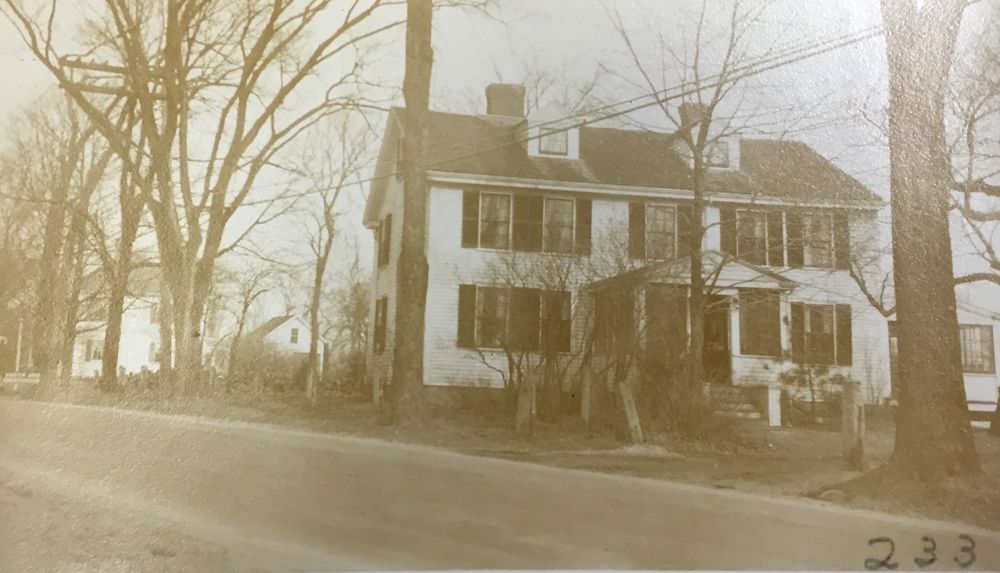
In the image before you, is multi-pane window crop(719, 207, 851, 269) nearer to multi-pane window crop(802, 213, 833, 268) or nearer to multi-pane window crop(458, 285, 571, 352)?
multi-pane window crop(802, 213, 833, 268)

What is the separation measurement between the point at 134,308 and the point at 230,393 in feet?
1.34

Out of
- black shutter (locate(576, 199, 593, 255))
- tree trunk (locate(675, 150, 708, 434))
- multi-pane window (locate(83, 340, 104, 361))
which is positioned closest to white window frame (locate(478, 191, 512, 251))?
black shutter (locate(576, 199, 593, 255))

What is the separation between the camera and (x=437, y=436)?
237 cm

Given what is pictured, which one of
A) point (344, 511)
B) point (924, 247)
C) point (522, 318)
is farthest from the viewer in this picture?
point (924, 247)

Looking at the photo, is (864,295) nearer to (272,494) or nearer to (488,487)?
(488,487)

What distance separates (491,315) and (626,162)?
0.73 meters

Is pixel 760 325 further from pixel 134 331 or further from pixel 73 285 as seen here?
pixel 73 285

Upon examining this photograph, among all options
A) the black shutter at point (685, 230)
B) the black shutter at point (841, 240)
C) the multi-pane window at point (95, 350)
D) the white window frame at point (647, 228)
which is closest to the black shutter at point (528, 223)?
the white window frame at point (647, 228)

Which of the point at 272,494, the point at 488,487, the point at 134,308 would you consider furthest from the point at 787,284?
the point at 134,308

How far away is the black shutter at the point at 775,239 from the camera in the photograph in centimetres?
243

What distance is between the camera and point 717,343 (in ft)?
7.97

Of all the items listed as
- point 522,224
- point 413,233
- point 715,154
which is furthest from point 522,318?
point 715,154

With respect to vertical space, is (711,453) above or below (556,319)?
below

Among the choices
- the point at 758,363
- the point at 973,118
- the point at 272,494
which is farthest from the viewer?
the point at 973,118
